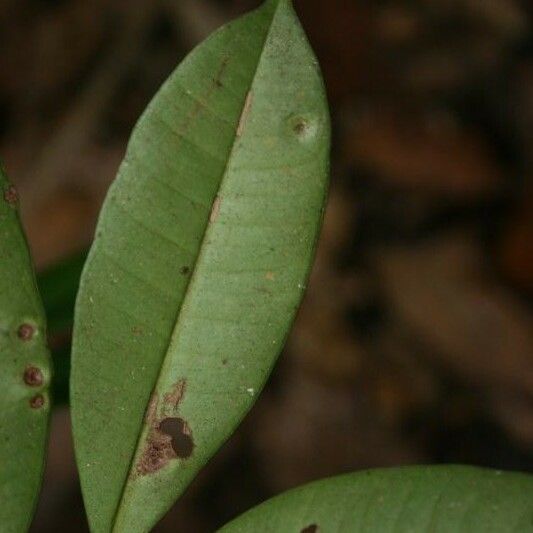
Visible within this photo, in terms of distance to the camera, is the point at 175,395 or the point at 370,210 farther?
the point at 370,210

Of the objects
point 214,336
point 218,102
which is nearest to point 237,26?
point 218,102

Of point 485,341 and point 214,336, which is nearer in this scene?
point 214,336

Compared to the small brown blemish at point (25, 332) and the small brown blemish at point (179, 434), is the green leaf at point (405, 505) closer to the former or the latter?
the small brown blemish at point (179, 434)

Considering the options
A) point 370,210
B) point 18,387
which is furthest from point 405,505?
point 370,210

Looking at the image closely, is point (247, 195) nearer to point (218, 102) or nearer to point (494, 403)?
point (218, 102)

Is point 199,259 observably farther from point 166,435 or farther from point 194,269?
point 166,435

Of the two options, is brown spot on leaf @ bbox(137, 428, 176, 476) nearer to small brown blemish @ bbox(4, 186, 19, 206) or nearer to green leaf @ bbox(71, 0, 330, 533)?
green leaf @ bbox(71, 0, 330, 533)
